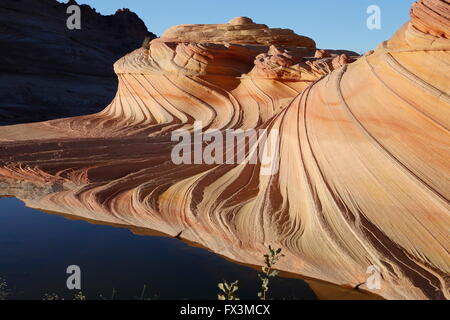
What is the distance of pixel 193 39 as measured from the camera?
12336mm

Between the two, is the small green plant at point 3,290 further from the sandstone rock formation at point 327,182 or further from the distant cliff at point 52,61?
the distant cliff at point 52,61

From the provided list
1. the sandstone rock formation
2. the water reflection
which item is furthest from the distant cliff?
the water reflection

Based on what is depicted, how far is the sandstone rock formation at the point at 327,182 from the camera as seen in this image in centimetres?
395

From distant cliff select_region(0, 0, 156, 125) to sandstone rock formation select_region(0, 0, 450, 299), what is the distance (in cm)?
1501

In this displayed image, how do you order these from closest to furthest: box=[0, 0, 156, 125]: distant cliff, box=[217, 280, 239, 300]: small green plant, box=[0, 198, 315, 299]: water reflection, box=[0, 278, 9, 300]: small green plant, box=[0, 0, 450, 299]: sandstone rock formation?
1. box=[217, 280, 239, 300]: small green plant
2. box=[0, 278, 9, 300]: small green plant
3. box=[0, 198, 315, 299]: water reflection
4. box=[0, 0, 450, 299]: sandstone rock formation
5. box=[0, 0, 156, 125]: distant cliff

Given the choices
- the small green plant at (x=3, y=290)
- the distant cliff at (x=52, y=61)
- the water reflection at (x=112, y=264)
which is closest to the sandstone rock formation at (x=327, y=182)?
the water reflection at (x=112, y=264)

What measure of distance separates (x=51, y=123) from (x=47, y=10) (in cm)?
2774

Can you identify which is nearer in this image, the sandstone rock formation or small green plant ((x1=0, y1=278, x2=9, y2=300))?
small green plant ((x1=0, y1=278, x2=9, y2=300))

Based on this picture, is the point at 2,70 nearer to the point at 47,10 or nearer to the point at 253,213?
the point at 47,10

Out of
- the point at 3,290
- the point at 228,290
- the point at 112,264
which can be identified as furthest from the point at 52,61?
the point at 228,290

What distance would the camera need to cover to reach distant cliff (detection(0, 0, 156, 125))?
24688 millimetres

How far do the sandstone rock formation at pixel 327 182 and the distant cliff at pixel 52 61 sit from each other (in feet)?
49.2

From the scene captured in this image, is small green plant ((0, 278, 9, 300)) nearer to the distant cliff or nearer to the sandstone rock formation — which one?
the sandstone rock formation
